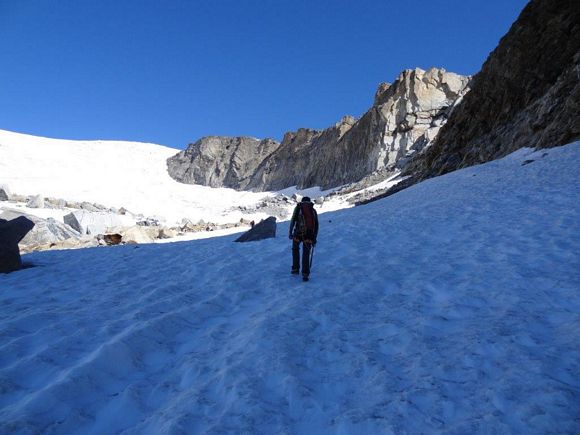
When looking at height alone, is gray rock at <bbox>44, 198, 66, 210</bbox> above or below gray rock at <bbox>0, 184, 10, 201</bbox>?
below

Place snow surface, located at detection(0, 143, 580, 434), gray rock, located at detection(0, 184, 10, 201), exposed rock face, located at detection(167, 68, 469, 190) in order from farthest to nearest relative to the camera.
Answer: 1. exposed rock face, located at detection(167, 68, 469, 190)
2. gray rock, located at detection(0, 184, 10, 201)
3. snow surface, located at detection(0, 143, 580, 434)

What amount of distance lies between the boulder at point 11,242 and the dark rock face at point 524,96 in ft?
64.5

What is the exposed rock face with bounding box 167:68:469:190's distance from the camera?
54.5 m

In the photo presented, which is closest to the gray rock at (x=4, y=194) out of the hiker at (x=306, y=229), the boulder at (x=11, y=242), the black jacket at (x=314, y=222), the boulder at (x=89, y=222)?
the boulder at (x=89, y=222)

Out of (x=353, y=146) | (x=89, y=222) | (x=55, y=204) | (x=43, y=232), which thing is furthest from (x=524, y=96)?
(x=353, y=146)

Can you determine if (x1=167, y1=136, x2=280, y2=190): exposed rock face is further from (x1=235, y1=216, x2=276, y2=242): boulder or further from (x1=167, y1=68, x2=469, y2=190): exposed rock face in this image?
(x1=235, y1=216, x2=276, y2=242): boulder

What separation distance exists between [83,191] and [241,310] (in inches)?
2082

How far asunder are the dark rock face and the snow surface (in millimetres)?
12193

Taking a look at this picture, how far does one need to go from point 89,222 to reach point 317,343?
847 inches

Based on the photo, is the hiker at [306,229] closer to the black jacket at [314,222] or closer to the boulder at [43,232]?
the black jacket at [314,222]

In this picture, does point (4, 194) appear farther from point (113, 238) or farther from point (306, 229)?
point (306, 229)

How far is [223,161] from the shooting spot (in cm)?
10200

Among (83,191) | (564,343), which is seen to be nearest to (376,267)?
(564,343)

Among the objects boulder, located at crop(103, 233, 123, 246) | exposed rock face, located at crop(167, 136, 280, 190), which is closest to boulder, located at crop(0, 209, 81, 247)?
boulder, located at crop(103, 233, 123, 246)
